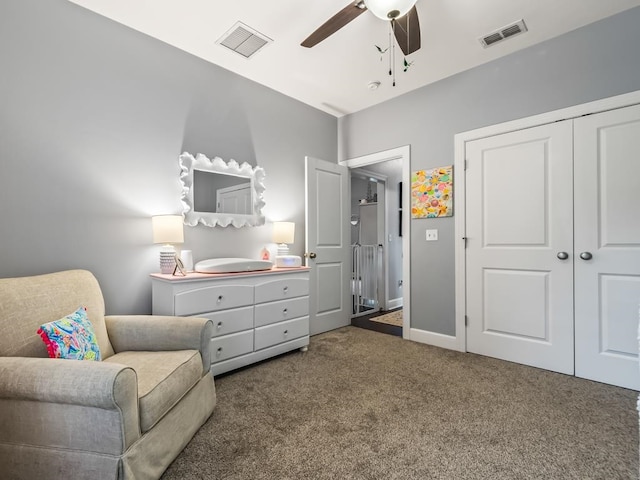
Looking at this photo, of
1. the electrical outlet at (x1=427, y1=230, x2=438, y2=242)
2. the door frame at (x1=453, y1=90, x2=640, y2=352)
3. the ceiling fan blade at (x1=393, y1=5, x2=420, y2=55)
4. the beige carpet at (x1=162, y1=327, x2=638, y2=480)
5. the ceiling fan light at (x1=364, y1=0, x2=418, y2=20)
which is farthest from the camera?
the electrical outlet at (x1=427, y1=230, x2=438, y2=242)

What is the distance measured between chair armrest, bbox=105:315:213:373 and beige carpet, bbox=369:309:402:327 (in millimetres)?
2807

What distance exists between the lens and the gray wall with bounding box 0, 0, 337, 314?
→ 1927 mm

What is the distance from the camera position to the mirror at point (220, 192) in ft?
8.74

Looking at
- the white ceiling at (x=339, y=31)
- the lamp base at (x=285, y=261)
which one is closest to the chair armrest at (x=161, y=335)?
the lamp base at (x=285, y=261)

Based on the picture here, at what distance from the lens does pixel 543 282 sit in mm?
2551

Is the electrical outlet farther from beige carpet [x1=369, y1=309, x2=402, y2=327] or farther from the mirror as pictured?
the mirror

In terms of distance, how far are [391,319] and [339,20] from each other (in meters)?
3.57

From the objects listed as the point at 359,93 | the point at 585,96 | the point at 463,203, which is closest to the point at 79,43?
the point at 359,93

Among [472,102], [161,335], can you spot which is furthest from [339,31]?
[161,335]

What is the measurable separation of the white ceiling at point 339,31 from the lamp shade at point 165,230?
Result: 4.84 feet

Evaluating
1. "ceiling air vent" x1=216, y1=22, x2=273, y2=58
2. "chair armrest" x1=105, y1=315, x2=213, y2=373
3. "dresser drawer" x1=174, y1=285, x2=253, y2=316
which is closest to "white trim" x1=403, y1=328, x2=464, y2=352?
"dresser drawer" x1=174, y1=285, x2=253, y2=316

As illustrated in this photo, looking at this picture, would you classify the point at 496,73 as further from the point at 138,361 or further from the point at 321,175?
the point at 138,361

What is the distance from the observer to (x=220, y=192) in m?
2.88

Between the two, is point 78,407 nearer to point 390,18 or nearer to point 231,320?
point 231,320
